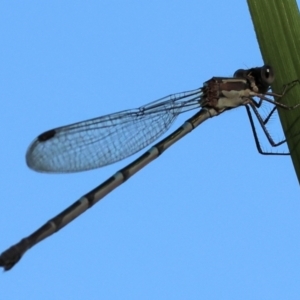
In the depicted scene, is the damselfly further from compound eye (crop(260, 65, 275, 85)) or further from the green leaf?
the green leaf

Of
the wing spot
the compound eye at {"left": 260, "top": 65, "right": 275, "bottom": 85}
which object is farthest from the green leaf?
the wing spot

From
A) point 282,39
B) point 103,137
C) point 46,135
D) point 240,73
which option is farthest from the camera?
point 240,73

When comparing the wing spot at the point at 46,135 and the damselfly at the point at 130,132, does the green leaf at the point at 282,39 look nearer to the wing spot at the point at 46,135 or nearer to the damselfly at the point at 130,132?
the damselfly at the point at 130,132

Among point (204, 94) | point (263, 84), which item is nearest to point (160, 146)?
point (204, 94)

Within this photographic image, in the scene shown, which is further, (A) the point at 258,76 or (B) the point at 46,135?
(A) the point at 258,76

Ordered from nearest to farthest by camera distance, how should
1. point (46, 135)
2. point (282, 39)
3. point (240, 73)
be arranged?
point (282, 39) → point (46, 135) → point (240, 73)

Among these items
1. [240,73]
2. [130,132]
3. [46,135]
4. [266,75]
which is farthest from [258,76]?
[46,135]

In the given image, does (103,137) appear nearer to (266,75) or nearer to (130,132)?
(130,132)

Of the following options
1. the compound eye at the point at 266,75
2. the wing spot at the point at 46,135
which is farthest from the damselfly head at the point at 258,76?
the wing spot at the point at 46,135

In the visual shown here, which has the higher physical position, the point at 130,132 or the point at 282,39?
the point at 282,39
